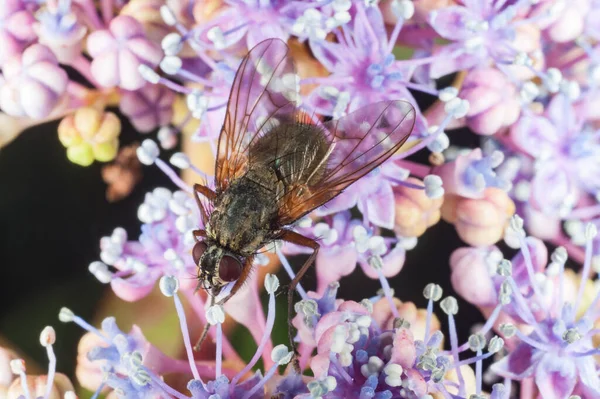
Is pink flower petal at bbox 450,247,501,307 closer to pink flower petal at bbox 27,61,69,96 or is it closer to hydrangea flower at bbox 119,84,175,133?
hydrangea flower at bbox 119,84,175,133

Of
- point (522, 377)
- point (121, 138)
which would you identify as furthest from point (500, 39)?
point (121, 138)

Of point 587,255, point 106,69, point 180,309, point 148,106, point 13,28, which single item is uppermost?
point 13,28

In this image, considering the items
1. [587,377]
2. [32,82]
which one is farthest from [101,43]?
[587,377]

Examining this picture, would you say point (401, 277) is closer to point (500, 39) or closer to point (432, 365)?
point (432, 365)

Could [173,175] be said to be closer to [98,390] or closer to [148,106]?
[148,106]

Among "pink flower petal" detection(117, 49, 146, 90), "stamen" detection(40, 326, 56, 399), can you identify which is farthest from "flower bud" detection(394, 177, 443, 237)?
"stamen" detection(40, 326, 56, 399)

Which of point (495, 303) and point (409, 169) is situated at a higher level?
point (409, 169)
